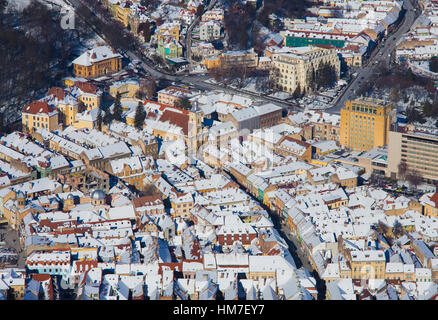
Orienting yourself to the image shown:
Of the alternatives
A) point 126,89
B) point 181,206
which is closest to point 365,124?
point 181,206

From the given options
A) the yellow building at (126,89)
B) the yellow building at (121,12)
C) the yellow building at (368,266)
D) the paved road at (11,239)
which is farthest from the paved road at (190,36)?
the yellow building at (368,266)

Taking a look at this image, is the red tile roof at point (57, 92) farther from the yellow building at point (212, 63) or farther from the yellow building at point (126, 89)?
the yellow building at point (212, 63)

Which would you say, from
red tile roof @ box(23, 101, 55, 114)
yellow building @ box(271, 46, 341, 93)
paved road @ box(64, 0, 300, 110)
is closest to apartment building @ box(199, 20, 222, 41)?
paved road @ box(64, 0, 300, 110)

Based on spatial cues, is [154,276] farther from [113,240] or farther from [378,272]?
[378,272]

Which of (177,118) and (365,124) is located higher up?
(177,118)

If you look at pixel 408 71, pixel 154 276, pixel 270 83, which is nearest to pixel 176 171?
pixel 154 276

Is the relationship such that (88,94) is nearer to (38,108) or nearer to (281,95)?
(38,108)
